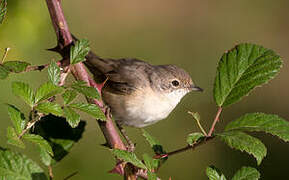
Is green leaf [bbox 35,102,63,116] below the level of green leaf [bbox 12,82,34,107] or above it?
below

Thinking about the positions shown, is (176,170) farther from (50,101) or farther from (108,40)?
(50,101)

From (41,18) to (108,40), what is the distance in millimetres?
5289

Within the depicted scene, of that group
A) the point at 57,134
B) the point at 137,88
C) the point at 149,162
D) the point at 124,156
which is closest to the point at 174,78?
the point at 137,88

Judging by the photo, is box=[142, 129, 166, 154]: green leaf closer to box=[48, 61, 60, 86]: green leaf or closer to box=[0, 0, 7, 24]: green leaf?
box=[48, 61, 60, 86]: green leaf

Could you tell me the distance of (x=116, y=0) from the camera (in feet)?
32.9

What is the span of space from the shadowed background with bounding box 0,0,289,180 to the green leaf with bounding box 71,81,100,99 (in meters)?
1.63

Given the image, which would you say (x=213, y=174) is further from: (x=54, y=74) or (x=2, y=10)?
(x=2, y=10)

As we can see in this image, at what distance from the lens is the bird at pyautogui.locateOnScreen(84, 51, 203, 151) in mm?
3336

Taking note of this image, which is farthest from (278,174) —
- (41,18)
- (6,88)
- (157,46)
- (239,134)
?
(239,134)

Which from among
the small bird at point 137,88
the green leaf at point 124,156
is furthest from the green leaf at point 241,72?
the small bird at point 137,88

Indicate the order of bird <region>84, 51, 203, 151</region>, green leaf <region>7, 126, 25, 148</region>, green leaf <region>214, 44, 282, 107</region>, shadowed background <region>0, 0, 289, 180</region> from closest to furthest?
green leaf <region>7, 126, 25, 148</region>, green leaf <region>214, 44, 282, 107</region>, bird <region>84, 51, 203, 151</region>, shadowed background <region>0, 0, 289, 180</region>

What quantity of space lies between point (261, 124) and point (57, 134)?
95cm

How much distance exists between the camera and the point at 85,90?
153 centimetres

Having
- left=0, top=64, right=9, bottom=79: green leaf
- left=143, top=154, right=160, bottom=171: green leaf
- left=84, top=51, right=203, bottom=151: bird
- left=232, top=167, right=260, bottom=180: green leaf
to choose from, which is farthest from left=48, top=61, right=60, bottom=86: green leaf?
left=84, top=51, right=203, bottom=151: bird
